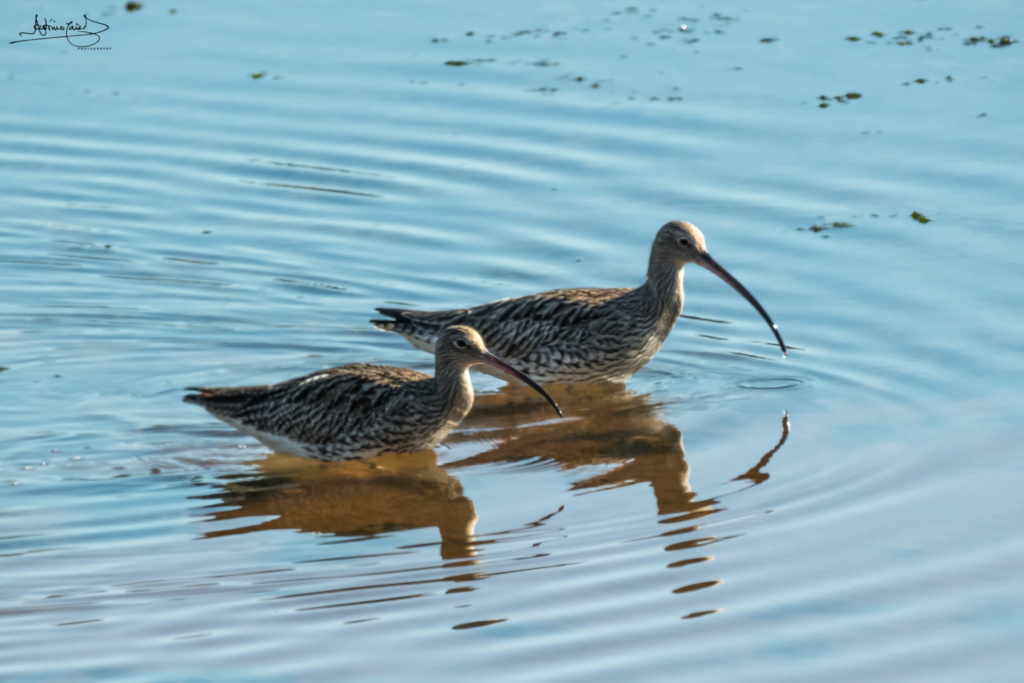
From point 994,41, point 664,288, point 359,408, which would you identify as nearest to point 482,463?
point 359,408

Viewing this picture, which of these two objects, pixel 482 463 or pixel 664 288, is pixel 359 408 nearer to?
pixel 482 463

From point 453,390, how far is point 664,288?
216 centimetres

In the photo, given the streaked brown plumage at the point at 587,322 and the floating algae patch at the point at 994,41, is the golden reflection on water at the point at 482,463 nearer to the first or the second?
the streaked brown plumage at the point at 587,322

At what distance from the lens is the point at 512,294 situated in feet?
38.3

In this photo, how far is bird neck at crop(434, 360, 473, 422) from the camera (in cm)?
927

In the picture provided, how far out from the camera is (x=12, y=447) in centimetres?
930

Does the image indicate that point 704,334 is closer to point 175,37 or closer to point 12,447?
point 12,447

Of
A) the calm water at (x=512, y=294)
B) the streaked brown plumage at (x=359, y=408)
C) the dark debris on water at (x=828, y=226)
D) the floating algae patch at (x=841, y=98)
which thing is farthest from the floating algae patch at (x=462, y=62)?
the streaked brown plumage at (x=359, y=408)

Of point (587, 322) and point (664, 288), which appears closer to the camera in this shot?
point (587, 322)

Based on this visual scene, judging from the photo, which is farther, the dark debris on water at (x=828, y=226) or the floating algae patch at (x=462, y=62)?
the floating algae patch at (x=462, y=62)

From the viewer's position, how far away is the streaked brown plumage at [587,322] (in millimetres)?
10461

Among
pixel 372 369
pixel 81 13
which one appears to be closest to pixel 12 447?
pixel 372 369

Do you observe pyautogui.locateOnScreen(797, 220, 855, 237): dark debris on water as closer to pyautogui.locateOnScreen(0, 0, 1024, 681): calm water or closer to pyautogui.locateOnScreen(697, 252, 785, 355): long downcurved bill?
pyautogui.locateOnScreen(0, 0, 1024, 681): calm water

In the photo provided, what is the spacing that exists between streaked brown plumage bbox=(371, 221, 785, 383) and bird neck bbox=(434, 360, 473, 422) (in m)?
1.22
